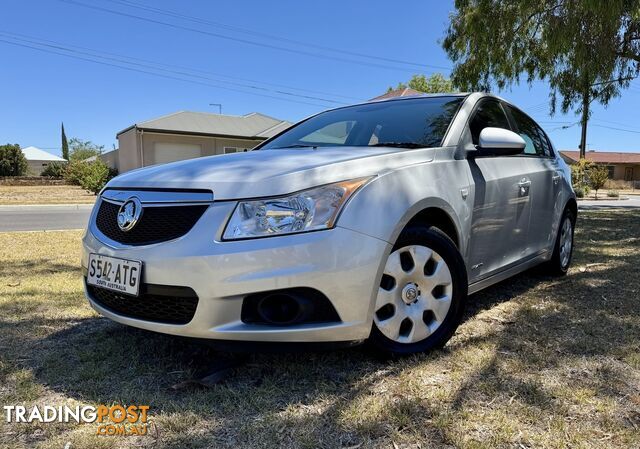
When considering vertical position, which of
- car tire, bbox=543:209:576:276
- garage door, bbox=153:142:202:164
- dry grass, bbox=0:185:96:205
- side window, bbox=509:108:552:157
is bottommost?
dry grass, bbox=0:185:96:205

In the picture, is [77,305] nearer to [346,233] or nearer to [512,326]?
[346,233]

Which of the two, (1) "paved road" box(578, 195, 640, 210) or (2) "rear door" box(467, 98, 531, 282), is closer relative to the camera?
(2) "rear door" box(467, 98, 531, 282)

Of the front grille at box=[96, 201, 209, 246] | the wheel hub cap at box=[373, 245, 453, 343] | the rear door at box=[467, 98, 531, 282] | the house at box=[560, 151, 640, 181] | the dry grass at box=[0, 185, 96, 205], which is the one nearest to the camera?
the front grille at box=[96, 201, 209, 246]

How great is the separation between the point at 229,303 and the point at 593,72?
29.7ft

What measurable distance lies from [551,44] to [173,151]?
20.5m

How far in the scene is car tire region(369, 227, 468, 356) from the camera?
2.37 meters

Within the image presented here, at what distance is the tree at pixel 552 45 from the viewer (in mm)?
8352

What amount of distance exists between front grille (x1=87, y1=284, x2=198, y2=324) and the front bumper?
3 centimetres

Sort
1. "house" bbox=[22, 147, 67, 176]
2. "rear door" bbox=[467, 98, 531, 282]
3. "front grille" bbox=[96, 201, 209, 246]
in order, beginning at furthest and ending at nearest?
1. "house" bbox=[22, 147, 67, 176]
2. "rear door" bbox=[467, 98, 531, 282]
3. "front grille" bbox=[96, 201, 209, 246]

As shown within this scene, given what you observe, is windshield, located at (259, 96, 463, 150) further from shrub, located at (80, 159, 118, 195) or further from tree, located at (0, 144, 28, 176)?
tree, located at (0, 144, 28, 176)

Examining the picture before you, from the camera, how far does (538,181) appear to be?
12.4 ft

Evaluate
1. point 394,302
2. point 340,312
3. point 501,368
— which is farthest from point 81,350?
Answer: point 501,368

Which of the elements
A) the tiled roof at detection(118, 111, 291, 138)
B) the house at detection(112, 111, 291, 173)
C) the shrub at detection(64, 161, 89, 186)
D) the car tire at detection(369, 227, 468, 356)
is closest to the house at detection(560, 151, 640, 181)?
the tiled roof at detection(118, 111, 291, 138)

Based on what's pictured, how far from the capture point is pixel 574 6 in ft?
26.7
